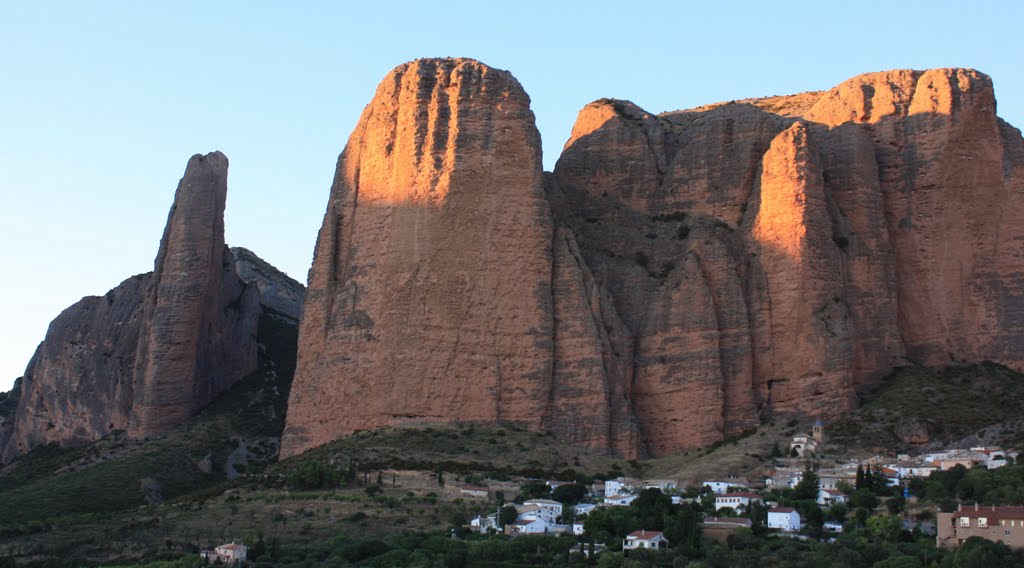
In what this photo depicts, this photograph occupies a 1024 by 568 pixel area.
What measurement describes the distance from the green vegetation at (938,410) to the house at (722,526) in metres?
12.7

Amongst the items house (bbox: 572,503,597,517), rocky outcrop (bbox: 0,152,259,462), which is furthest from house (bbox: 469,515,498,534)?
rocky outcrop (bbox: 0,152,259,462)

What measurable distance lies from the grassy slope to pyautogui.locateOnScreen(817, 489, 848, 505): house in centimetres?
3152

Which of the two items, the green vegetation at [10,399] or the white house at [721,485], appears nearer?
the white house at [721,485]

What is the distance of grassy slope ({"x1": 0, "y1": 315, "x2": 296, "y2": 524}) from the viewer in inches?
3253

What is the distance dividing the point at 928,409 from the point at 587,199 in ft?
68.8

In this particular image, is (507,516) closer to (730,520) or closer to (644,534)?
(644,534)

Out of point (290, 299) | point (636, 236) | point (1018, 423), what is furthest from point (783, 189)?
point (290, 299)

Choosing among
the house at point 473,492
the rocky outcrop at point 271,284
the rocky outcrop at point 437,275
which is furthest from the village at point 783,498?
the rocky outcrop at point 271,284

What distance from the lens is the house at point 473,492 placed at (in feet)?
235

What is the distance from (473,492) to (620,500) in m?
6.12

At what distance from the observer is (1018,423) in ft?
247

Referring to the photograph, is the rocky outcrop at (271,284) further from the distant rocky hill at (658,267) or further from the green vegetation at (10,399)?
the distant rocky hill at (658,267)

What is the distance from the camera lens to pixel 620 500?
6981 cm

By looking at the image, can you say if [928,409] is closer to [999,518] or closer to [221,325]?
[999,518]
